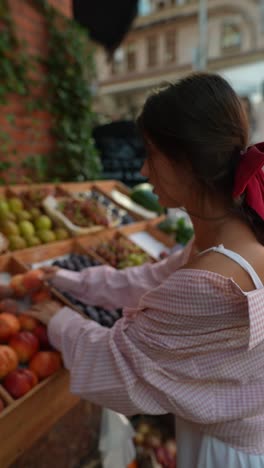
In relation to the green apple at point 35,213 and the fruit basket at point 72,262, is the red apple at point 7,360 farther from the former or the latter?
the green apple at point 35,213

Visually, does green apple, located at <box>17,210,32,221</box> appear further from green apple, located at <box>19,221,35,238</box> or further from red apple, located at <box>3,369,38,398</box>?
red apple, located at <box>3,369,38,398</box>

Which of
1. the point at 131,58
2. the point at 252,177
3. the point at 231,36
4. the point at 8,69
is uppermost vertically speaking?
the point at 231,36

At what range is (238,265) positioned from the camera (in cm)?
82

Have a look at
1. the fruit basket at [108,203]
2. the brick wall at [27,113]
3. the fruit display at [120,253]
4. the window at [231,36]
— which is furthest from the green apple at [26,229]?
the window at [231,36]

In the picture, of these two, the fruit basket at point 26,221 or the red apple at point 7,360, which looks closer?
the red apple at point 7,360

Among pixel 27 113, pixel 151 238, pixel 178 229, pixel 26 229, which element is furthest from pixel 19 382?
pixel 27 113

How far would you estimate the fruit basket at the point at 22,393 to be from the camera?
3.75 feet

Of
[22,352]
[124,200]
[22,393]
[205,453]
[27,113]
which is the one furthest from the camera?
[27,113]

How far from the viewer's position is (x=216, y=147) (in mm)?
822

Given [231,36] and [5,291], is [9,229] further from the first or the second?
[231,36]

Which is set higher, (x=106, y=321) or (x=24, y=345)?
(x=24, y=345)

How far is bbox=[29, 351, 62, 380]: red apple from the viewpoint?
128 cm

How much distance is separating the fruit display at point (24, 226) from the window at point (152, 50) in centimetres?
1815

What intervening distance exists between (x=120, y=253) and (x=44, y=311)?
1.08 metres
